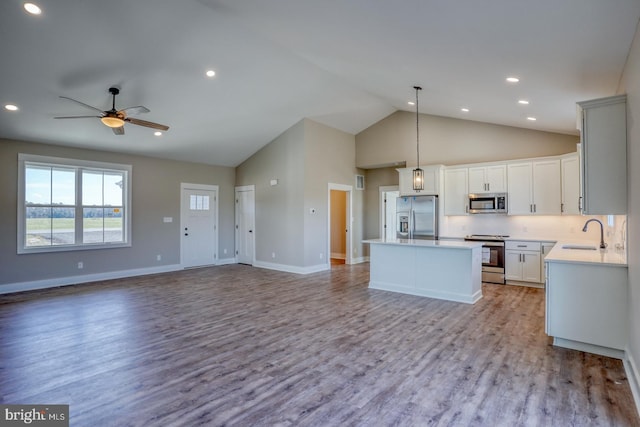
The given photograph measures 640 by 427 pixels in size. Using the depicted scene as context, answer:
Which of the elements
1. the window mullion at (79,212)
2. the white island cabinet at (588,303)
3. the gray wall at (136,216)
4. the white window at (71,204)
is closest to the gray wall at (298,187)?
the gray wall at (136,216)

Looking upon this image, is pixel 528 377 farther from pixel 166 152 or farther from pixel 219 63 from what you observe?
pixel 166 152

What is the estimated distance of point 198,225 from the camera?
27.7ft

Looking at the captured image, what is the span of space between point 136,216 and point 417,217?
621cm

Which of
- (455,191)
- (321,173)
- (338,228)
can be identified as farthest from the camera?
(338,228)

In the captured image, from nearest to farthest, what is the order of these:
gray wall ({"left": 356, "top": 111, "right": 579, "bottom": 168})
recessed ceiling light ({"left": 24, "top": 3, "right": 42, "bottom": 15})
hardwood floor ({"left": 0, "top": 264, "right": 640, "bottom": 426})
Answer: hardwood floor ({"left": 0, "top": 264, "right": 640, "bottom": 426}), recessed ceiling light ({"left": 24, "top": 3, "right": 42, "bottom": 15}), gray wall ({"left": 356, "top": 111, "right": 579, "bottom": 168})

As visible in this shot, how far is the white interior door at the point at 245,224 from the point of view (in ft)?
28.6

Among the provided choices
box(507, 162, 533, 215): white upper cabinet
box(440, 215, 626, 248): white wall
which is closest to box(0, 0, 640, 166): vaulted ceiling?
box(507, 162, 533, 215): white upper cabinet

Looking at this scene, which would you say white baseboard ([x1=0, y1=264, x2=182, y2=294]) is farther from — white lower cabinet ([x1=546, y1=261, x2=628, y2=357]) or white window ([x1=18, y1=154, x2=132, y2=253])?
white lower cabinet ([x1=546, y1=261, x2=628, y2=357])

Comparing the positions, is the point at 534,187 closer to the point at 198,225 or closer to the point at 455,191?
the point at 455,191

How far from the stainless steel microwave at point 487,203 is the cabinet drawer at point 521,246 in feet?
2.04

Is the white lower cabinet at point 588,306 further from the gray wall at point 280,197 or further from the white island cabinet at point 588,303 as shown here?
the gray wall at point 280,197

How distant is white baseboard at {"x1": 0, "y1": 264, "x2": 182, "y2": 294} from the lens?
588cm

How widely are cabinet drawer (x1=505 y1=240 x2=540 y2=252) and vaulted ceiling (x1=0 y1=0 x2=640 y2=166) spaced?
206cm

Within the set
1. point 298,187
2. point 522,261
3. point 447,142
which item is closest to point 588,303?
point 522,261
